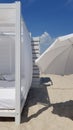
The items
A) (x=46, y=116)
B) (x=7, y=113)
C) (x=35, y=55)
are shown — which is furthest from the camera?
(x=35, y=55)

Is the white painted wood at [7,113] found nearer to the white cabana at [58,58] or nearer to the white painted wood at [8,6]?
the white cabana at [58,58]

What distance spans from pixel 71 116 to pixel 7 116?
5.27 ft

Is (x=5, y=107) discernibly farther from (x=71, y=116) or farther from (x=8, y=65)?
(x=8, y=65)

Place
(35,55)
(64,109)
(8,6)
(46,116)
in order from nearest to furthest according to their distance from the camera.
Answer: (8,6), (46,116), (64,109), (35,55)

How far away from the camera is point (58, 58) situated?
502cm

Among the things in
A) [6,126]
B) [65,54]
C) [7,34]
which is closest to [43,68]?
[65,54]

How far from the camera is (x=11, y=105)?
510cm

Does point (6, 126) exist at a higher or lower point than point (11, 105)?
lower

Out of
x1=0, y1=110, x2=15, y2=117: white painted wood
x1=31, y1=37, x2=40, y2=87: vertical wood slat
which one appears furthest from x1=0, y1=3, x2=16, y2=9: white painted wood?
x1=31, y1=37, x2=40, y2=87: vertical wood slat

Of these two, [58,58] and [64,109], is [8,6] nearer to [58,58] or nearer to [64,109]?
[58,58]

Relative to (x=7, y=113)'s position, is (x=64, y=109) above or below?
below

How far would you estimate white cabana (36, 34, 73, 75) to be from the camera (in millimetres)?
4527

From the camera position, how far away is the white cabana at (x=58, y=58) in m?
4.53

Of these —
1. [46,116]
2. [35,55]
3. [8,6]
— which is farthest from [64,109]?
[35,55]
